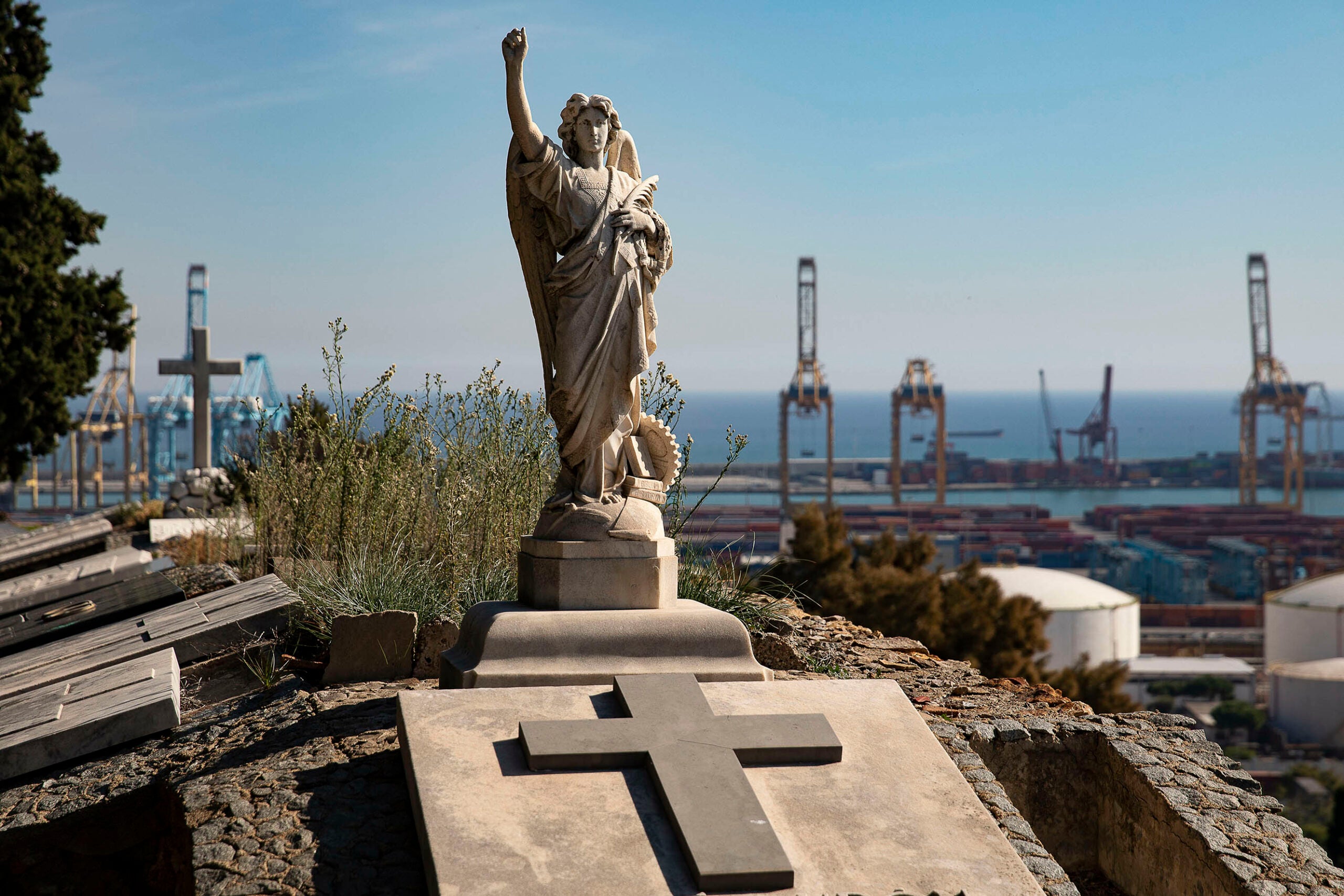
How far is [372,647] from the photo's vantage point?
5.36m

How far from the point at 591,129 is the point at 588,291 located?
751mm

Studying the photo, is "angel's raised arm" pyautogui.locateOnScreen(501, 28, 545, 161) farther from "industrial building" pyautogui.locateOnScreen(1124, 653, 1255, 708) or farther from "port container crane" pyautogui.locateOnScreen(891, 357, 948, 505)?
"port container crane" pyautogui.locateOnScreen(891, 357, 948, 505)

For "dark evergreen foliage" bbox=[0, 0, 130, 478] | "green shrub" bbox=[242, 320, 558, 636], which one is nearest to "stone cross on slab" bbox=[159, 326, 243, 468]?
"dark evergreen foliage" bbox=[0, 0, 130, 478]

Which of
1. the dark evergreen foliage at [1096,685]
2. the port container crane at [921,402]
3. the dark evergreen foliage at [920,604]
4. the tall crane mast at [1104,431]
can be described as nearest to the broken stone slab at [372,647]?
the dark evergreen foliage at [920,604]

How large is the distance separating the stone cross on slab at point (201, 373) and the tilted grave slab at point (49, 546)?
2126 mm

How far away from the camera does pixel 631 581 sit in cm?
489

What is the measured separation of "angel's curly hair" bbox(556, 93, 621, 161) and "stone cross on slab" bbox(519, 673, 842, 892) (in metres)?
2.34

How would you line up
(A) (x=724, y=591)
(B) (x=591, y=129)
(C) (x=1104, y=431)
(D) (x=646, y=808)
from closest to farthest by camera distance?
(D) (x=646, y=808)
(B) (x=591, y=129)
(A) (x=724, y=591)
(C) (x=1104, y=431)

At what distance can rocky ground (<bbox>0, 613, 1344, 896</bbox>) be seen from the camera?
3.60 meters

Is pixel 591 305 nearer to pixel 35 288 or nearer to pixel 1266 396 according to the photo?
pixel 35 288

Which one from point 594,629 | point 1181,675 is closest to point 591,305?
point 594,629

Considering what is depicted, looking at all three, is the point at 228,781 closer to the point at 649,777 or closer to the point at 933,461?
the point at 649,777

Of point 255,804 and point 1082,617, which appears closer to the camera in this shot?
point 255,804

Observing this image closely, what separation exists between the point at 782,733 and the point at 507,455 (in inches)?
127
